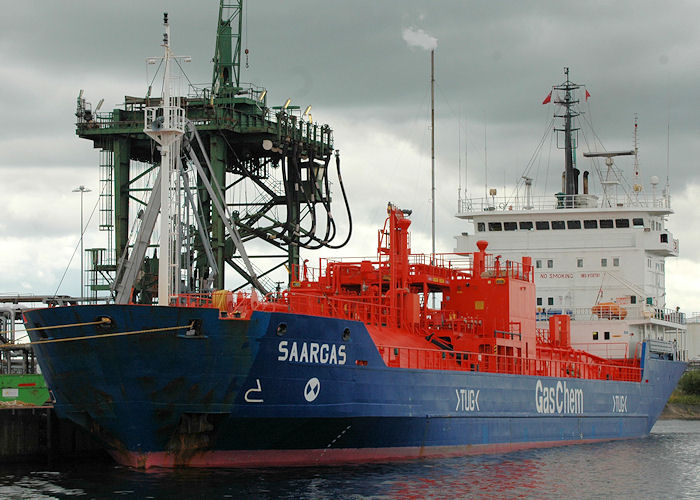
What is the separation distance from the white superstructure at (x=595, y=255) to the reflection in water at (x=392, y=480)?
10.5 meters

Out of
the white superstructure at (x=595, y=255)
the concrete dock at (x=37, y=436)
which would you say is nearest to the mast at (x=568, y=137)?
the white superstructure at (x=595, y=255)

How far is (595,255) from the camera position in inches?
1682

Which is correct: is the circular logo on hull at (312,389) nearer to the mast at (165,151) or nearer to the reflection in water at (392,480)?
the reflection in water at (392,480)

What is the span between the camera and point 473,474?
87.8 ft

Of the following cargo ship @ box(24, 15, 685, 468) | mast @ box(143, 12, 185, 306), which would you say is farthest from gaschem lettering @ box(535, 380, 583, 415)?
mast @ box(143, 12, 185, 306)

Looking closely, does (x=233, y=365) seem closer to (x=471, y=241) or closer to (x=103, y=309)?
(x=103, y=309)

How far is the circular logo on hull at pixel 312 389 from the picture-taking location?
25.5m

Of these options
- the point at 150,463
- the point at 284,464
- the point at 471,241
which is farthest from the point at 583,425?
the point at 150,463

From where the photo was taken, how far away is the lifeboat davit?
40844 millimetres

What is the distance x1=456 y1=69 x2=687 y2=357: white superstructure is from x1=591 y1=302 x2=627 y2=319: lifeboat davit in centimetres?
4

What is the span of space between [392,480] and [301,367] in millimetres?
3256

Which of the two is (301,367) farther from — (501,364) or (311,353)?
(501,364)

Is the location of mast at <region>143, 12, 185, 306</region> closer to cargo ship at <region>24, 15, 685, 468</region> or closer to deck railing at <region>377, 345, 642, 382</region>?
cargo ship at <region>24, 15, 685, 468</region>

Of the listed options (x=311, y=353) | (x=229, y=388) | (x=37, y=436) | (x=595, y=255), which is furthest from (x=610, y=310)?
(x=37, y=436)
